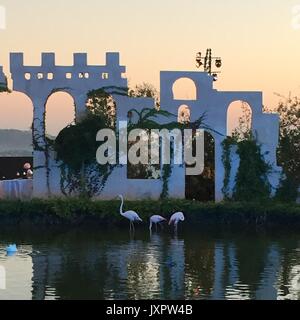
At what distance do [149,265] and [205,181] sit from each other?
419 inches

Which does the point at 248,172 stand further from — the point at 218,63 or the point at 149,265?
the point at 149,265

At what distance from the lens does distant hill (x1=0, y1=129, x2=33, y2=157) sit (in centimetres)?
2946

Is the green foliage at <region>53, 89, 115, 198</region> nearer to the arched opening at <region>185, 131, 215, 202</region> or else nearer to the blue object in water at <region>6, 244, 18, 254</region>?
the arched opening at <region>185, 131, 215, 202</region>

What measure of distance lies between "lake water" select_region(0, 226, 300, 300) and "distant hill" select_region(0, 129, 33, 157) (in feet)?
20.7

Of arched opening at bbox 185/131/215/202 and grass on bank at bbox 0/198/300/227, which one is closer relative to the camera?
grass on bank at bbox 0/198/300/227

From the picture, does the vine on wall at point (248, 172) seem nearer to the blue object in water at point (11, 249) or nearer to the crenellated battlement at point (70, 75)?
the crenellated battlement at point (70, 75)

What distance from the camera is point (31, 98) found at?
27078 mm

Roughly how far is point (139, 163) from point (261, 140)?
3.69 m

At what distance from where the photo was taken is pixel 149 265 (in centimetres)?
1788

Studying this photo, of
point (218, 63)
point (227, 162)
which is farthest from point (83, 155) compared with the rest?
point (218, 63)

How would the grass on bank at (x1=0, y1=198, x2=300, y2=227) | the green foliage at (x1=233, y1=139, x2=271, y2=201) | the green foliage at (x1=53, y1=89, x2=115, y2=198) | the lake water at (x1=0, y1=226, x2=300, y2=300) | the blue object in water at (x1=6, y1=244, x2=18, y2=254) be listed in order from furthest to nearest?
the green foliage at (x1=233, y1=139, x2=271, y2=201), the green foliage at (x1=53, y1=89, x2=115, y2=198), the grass on bank at (x1=0, y1=198, x2=300, y2=227), the blue object in water at (x1=6, y1=244, x2=18, y2=254), the lake water at (x1=0, y1=226, x2=300, y2=300)

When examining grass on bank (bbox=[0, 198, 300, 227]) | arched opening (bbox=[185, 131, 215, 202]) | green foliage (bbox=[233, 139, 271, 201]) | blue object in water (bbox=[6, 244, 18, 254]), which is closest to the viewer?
blue object in water (bbox=[6, 244, 18, 254])

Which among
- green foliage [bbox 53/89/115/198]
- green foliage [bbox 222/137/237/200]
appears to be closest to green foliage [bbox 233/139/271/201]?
green foliage [bbox 222/137/237/200]
